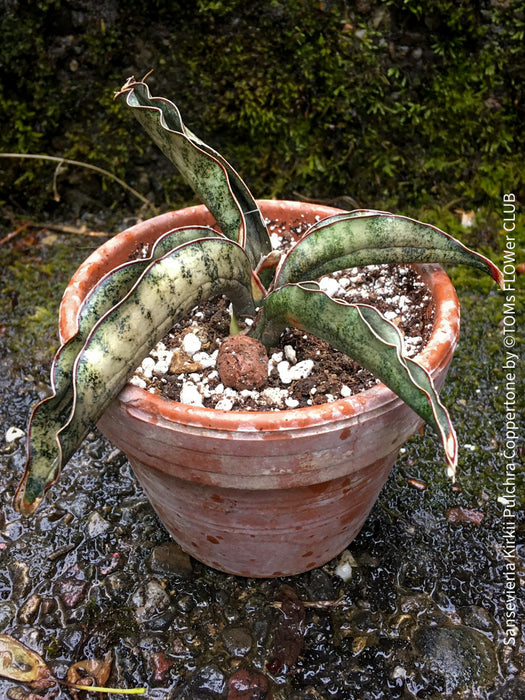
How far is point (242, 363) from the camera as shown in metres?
1.02

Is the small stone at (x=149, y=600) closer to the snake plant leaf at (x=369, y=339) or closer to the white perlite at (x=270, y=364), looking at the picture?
the white perlite at (x=270, y=364)

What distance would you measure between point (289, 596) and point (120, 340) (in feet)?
2.29

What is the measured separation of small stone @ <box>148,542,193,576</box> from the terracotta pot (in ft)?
0.16

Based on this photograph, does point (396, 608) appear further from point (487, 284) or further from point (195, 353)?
point (487, 284)

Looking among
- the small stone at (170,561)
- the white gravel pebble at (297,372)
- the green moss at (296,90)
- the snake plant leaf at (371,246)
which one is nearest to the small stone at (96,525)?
the small stone at (170,561)

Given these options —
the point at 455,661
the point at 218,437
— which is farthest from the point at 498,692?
the point at 218,437

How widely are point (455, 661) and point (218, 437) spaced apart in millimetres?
684

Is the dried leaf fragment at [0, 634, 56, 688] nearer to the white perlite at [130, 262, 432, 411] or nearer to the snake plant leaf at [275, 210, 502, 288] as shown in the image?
the white perlite at [130, 262, 432, 411]

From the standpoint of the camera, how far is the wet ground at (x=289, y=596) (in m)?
1.16

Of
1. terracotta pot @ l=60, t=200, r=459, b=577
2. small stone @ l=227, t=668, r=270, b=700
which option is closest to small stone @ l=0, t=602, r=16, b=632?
terracotta pot @ l=60, t=200, r=459, b=577

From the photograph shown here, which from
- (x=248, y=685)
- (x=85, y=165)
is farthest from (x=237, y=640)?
(x=85, y=165)

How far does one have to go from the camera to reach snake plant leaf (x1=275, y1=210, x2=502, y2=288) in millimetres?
1025

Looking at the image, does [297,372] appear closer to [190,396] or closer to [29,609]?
[190,396]

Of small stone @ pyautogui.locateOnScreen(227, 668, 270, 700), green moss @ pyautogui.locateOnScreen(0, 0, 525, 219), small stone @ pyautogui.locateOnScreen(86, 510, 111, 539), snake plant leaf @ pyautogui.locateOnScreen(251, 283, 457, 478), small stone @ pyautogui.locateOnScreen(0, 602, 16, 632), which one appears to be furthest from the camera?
green moss @ pyautogui.locateOnScreen(0, 0, 525, 219)
